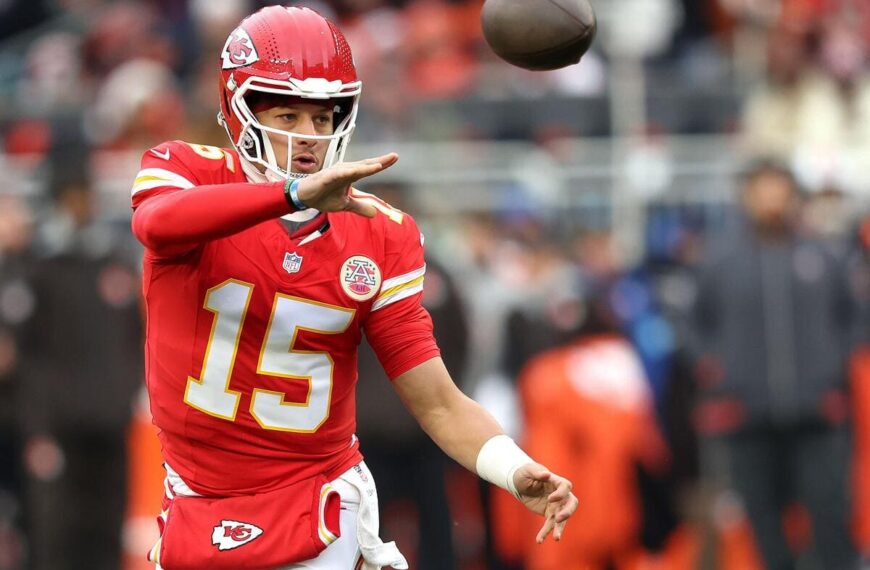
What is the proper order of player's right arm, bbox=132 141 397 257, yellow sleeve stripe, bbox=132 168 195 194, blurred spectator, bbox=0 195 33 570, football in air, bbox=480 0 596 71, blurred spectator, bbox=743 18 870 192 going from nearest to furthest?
player's right arm, bbox=132 141 397 257, yellow sleeve stripe, bbox=132 168 195 194, football in air, bbox=480 0 596 71, blurred spectator, bbox=0 195 33 570, blurred spectator, bbox=743 18 870 192

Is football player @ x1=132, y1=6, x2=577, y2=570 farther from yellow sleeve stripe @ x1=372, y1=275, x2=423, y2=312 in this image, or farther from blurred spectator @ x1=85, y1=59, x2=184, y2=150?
blurred spectator @ x1=85, y1=59, x2=184, y2=150

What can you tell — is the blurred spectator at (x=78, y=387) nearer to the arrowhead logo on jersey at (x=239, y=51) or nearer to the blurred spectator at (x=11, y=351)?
the blurred spectator at (x=11, y=351)

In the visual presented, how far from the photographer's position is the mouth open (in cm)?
407

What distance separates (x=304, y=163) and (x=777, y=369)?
495 cm

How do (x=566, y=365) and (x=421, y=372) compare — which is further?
(x=566, y=365)

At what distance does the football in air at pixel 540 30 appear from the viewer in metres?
4.63

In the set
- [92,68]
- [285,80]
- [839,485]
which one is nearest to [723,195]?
[839,485]

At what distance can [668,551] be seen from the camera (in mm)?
8383

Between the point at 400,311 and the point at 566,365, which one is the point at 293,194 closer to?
the point at 400,311

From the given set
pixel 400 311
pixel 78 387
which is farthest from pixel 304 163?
pixel 78 387

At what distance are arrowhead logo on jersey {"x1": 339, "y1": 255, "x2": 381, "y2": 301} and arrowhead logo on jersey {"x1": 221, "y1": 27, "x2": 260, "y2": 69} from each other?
22.2 inches

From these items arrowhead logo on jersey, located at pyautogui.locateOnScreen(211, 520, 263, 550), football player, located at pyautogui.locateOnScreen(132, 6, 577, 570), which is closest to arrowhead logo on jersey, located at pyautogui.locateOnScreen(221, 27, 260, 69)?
Answer: football player, located at pyautogui.locateOnScreen(132, 6, 577, 570)

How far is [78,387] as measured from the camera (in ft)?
27.5

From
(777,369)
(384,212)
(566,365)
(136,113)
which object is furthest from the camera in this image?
(136,113)
